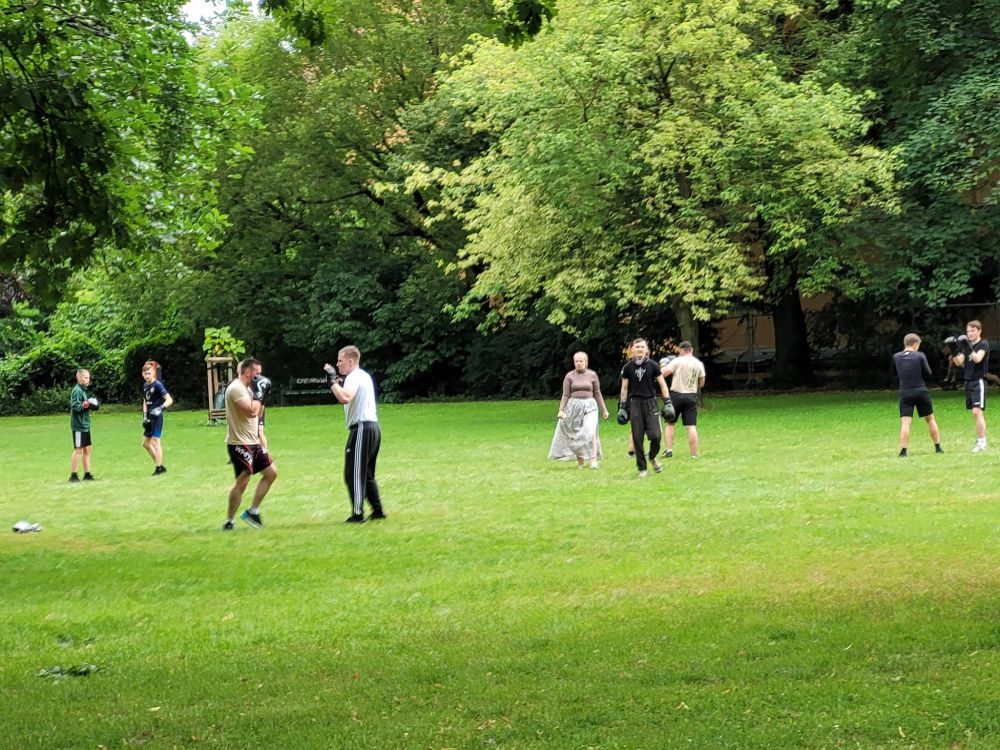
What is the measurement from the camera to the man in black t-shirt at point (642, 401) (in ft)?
60.9

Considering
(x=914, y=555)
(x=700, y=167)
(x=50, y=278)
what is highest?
(x=700, y=167)

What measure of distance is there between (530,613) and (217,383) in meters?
33.9

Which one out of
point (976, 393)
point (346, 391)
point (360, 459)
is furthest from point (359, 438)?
point (976, 393)

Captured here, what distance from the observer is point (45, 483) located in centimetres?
2220

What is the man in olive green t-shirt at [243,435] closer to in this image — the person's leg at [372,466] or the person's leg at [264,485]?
the person's leg at [264,485]

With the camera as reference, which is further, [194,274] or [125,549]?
[194,274]

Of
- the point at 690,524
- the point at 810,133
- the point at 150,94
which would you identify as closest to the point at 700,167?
the point at 810,133

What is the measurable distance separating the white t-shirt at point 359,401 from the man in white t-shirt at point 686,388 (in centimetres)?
703

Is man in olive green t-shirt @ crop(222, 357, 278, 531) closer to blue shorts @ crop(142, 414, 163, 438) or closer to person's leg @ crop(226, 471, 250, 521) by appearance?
person's leg @ crop(226, 471, 250, 521)

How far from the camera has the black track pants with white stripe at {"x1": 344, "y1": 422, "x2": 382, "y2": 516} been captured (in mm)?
14867

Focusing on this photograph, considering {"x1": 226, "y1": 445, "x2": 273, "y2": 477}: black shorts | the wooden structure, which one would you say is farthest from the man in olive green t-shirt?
the wooden structure

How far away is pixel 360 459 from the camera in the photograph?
1485 cm

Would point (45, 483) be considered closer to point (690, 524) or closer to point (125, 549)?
point (125, 549)

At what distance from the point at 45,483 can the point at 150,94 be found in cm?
756
